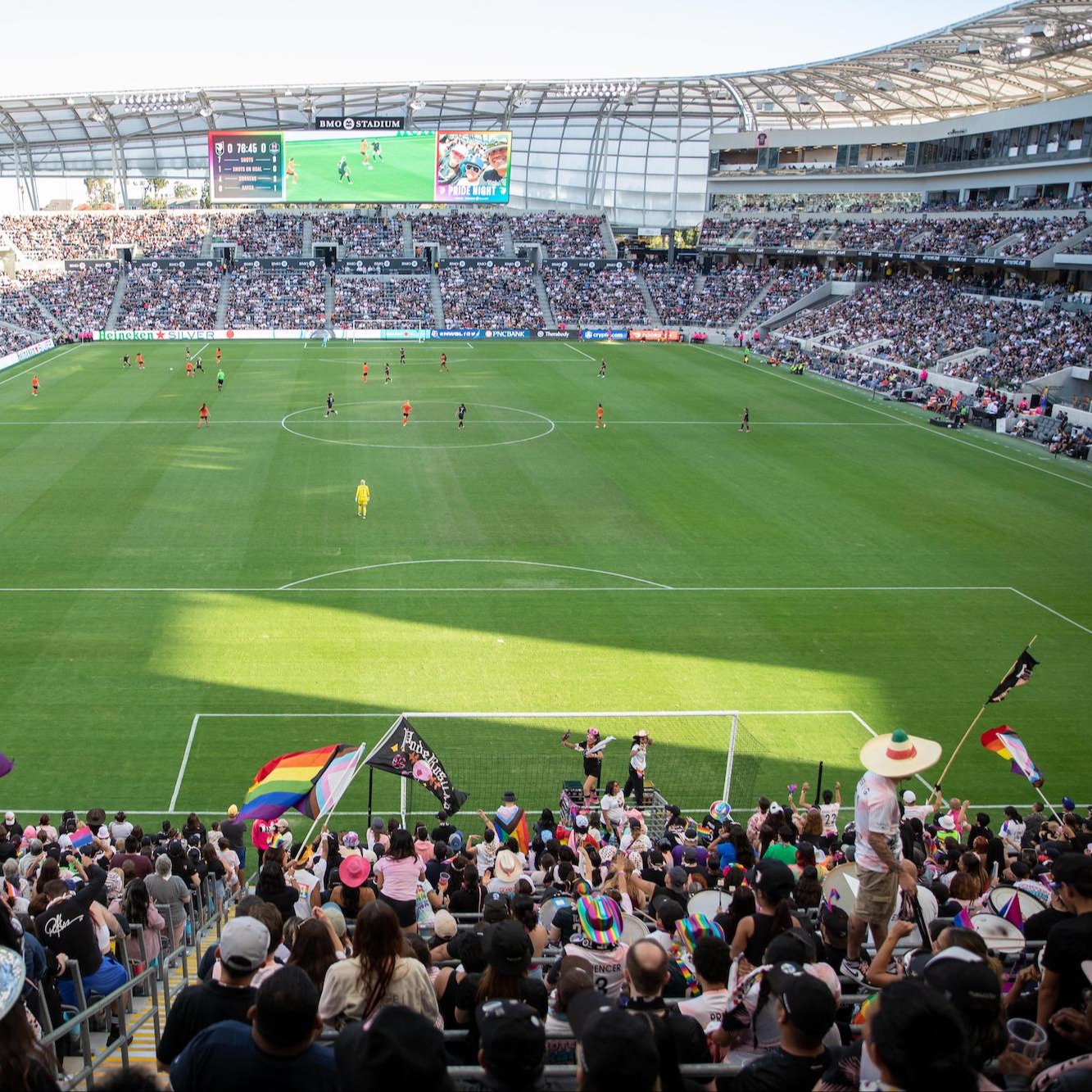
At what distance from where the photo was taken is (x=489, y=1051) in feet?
15.1

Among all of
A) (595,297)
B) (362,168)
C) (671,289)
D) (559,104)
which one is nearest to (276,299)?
(362,168)

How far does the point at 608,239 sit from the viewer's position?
99688mm

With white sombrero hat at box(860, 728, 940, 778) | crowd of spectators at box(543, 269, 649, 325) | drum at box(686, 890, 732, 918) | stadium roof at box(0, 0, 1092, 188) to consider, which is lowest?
crowd of spectators at box(543, 269, 649, 325)

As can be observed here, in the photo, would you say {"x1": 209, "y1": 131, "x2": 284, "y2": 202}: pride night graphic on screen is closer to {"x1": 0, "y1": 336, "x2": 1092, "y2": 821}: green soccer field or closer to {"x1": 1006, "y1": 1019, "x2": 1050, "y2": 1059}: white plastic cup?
{"x1": 0, "y1": 336, "x2": 1092, "y2": 821}: green soccer field

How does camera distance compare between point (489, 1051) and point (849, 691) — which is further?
point (849, 691)

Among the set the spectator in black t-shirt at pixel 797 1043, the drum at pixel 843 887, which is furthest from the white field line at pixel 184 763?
the spectator in black t-shirt at pixel 797 1043

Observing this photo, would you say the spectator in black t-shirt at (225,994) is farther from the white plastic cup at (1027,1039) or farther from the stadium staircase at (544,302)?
the stadium staircase at (544,302)

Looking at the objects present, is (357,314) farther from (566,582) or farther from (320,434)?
(566,582)

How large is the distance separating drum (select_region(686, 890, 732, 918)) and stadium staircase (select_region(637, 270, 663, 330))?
79244 mm

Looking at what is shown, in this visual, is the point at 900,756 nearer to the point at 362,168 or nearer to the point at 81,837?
the point at 81,837

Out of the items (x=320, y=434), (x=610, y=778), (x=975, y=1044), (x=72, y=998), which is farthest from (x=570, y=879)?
(x=320, y=434)

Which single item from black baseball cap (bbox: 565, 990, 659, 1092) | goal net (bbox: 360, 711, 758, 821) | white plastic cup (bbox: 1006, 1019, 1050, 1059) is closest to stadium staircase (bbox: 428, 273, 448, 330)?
goal net (bbox: 360, 711, 758, 821)

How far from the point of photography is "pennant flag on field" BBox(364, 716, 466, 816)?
14.6m

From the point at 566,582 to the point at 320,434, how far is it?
2121 centimetres
